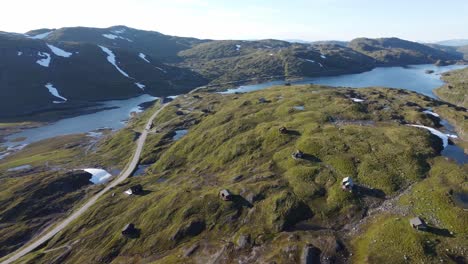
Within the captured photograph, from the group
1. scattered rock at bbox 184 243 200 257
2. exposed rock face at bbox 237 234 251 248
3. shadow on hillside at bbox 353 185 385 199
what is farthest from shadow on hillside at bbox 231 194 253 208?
shadow on hillside at bbox 353 185 385 199

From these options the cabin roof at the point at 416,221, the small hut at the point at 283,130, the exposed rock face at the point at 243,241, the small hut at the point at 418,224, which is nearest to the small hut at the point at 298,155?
the small hut at the point at 283,130

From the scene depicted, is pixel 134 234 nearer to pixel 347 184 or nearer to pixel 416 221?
pixel 347 184

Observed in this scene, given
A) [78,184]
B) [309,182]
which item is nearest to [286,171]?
[309,182]

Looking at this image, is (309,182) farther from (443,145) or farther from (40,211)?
(40,211)

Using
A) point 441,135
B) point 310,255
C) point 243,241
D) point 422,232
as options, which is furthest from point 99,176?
point 441,135

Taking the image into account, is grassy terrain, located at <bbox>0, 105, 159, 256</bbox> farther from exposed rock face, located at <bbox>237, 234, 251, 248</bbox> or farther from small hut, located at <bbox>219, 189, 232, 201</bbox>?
exposed rock face, located at <bbox>237, 234, 251, 248</bbox>
